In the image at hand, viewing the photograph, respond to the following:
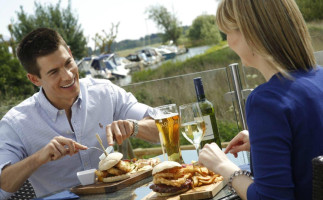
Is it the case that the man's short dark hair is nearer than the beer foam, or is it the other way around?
the beer foam

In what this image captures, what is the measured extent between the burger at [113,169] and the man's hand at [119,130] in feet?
0.77

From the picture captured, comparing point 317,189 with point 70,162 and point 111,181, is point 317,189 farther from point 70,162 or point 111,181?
point 70,162

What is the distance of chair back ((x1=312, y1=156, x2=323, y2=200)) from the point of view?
1155 millimetres

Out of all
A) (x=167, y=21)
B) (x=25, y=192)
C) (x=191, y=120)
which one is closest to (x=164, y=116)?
(x=191, y=120)

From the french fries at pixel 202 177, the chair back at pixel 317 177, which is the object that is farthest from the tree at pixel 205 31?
the chair back at pixel 317 177

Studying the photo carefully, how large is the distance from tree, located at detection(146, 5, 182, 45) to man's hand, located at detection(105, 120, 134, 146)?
122ft

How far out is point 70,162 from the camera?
114 inches

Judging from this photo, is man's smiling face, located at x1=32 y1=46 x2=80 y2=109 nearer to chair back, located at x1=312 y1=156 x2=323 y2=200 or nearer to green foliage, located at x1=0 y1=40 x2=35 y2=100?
chair back, located at x1=312 y1=156 x2=323 y2=200

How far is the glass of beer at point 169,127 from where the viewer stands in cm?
215

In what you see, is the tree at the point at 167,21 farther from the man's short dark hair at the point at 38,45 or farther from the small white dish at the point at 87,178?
the small white dish at the point at 87,178

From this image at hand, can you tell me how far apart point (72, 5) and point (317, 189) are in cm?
2918

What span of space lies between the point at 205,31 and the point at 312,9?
17802 millimetres

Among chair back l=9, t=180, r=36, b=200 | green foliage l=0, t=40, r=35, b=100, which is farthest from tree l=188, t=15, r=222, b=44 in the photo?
chair back l=9, t=180, r=36, b=200

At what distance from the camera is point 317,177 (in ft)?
3.84
